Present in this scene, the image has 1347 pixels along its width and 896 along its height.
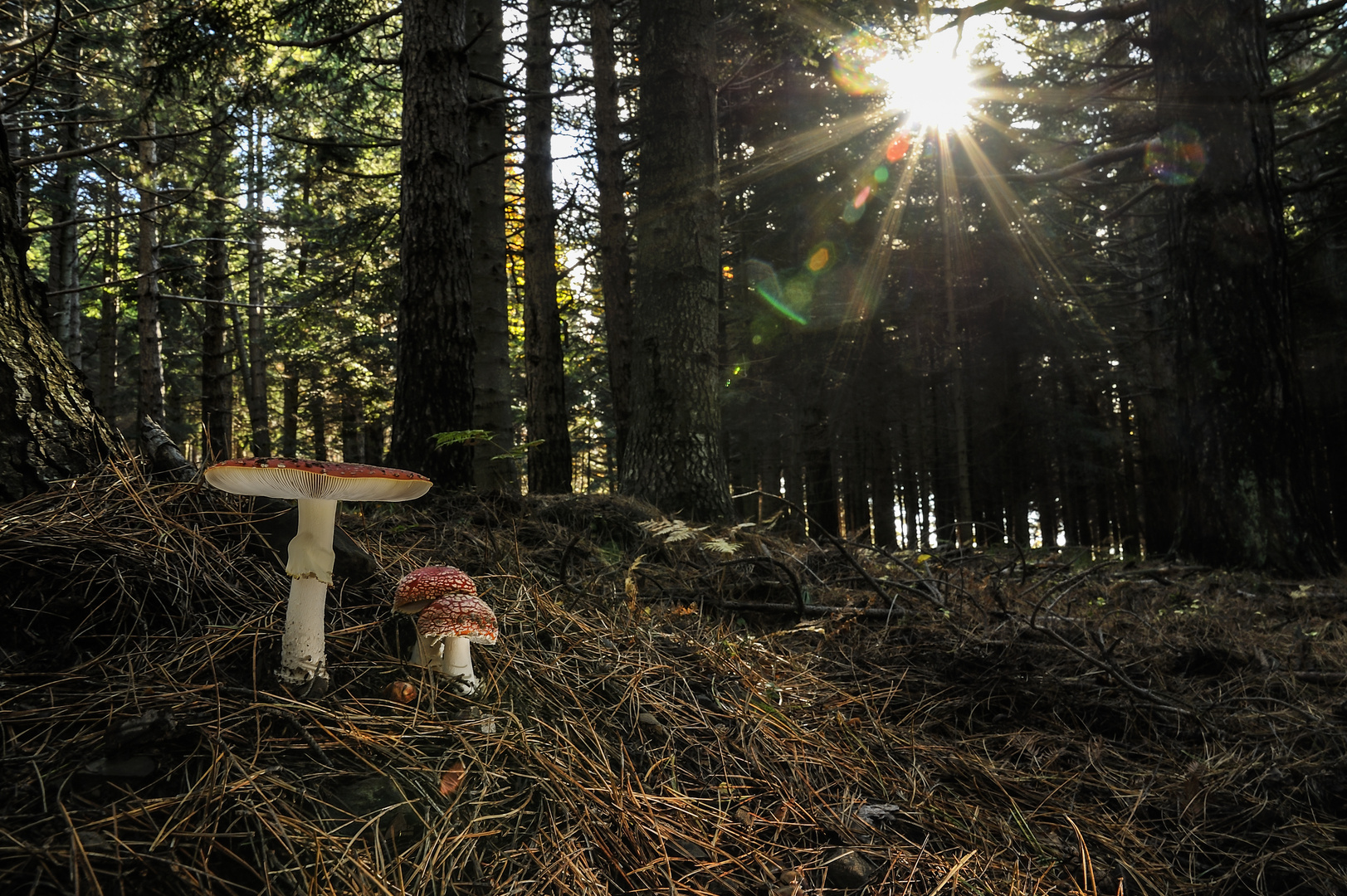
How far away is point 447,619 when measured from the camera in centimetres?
151

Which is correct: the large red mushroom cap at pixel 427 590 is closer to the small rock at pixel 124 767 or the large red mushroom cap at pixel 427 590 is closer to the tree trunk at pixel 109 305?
the small rock at pixel 124 767

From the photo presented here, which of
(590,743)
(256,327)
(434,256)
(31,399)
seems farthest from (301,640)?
(256,327)

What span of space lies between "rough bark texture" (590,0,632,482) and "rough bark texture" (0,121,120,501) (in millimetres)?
6994

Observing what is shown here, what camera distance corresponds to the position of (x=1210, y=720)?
2246 mm

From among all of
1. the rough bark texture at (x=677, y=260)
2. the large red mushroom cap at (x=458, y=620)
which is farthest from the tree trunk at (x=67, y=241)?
the large red mushroom cap at (x=458, y=620)

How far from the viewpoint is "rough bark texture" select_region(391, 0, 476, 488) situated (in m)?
3.83

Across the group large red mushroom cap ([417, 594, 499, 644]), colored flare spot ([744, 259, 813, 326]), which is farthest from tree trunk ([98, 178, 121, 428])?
large red mushroom cap ([417, 594, 499, 644])

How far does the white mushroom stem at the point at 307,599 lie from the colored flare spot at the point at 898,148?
1522cm

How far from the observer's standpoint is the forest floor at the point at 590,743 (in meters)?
1.14

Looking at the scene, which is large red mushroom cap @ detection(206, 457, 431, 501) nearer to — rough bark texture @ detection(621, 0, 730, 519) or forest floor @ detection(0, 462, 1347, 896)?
forest floor @ detection(0, 462, 1347, 896)

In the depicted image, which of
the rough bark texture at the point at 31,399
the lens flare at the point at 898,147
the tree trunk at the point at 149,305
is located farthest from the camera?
the lens flare at the point at 898,147

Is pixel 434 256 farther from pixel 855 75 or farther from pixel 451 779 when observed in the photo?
pixel 855 75

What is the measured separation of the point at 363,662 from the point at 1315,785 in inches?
107

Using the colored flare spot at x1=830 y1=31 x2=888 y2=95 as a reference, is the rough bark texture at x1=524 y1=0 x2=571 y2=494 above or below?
below
